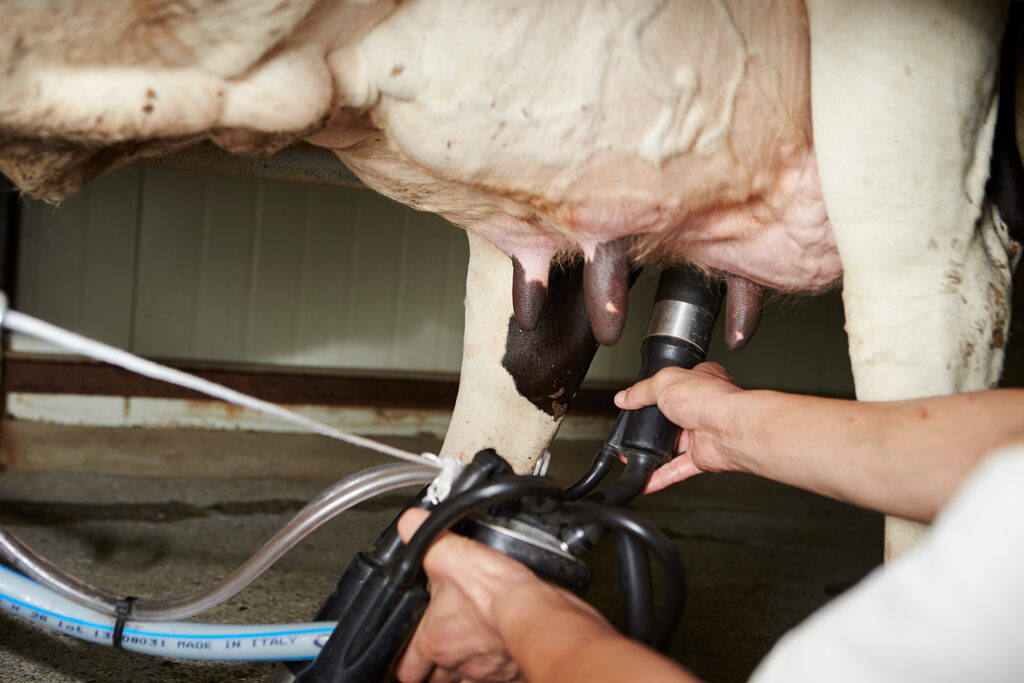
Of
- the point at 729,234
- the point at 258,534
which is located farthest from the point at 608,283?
the point at 258,534

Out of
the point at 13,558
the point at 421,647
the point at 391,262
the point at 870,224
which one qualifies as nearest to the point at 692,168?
the point at 870,224

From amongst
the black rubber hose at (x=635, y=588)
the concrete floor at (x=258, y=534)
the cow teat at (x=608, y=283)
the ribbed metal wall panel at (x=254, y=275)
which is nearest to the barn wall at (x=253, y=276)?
the ribbed metal wall panel at (x=254, y=275)

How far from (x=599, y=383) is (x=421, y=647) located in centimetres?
245

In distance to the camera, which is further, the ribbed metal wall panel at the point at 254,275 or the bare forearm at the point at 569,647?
the ribbed metal wall panel at the point at 254,275

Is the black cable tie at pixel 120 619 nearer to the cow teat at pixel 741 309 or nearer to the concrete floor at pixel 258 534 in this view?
the concrete floor at pixel 258 534

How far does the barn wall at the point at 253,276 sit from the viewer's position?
2691mm

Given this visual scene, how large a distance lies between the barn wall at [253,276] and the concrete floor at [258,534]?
45cm

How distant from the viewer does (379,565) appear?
73 centimetres

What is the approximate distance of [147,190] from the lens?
2.74 meters

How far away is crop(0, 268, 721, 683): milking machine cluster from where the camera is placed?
66 cm

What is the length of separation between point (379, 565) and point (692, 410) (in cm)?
32

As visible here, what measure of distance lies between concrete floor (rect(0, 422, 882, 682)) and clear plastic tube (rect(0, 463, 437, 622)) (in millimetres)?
243

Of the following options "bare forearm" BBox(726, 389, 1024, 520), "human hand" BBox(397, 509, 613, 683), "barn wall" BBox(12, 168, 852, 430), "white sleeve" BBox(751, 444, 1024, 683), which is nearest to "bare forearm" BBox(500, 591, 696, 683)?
"human hand" BBox(397, 509, 613, 683)

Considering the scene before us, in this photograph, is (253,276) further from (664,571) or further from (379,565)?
(664,571)
